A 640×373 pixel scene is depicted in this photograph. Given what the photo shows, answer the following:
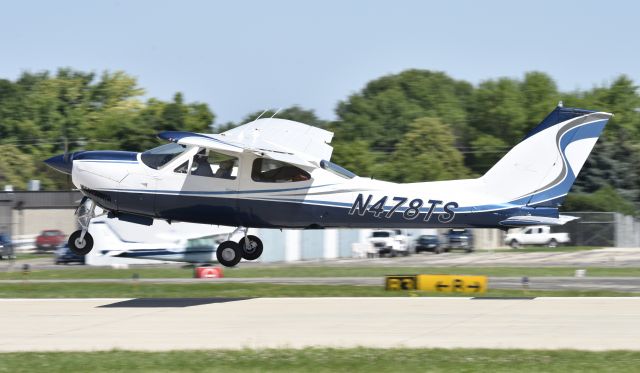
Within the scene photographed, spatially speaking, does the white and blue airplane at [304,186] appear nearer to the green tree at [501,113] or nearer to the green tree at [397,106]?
the green tree at [501,113]

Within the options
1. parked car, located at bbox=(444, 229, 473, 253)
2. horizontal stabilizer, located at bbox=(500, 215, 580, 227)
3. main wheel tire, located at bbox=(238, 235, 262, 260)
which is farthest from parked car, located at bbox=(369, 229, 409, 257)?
horizontal stabilizer, located at bbox=(500, 215, 580, 227)

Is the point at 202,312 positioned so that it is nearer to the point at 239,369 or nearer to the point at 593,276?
the point at 239,369

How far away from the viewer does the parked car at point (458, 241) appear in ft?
230

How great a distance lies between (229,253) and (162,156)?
314 centimetres

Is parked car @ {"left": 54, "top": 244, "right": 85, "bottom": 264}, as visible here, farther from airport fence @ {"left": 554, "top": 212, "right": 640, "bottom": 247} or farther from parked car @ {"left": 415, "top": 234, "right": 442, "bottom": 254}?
airport fence @ {"left": 554, "top": 212, "right": 640, "bottom": 247}

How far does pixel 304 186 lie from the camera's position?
24797mm

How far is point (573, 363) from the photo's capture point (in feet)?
57.7

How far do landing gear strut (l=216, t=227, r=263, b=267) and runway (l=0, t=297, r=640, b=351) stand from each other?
1337 millimetres

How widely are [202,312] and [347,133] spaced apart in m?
98.5

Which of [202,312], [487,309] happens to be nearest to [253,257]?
[202,312]

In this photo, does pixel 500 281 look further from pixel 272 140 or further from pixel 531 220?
pixel 272 140

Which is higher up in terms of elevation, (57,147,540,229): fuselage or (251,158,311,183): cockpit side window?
(251,158,311,183): cockpit side window

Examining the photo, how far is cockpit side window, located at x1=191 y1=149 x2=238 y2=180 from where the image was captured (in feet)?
80.8

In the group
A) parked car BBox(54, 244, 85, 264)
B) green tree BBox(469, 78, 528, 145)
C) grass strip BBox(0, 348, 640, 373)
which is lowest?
grass strip BBox(0, 348, 640, 373)
